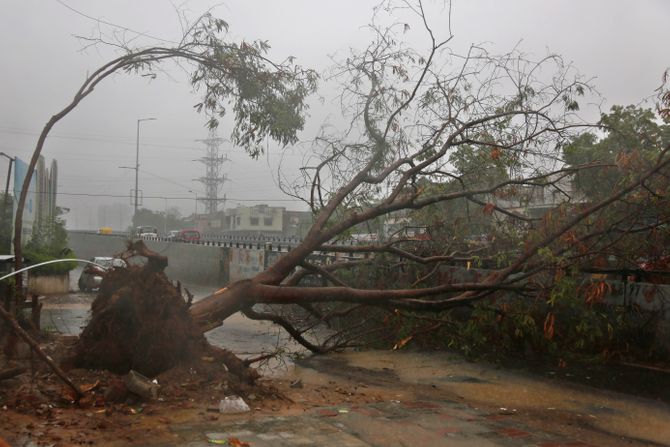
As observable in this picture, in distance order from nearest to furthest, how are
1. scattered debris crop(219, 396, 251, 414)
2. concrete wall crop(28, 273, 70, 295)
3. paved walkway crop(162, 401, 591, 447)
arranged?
1. paved walkway crop(162, 401, 591, 447)
2. scattered debris crop(219, 396, 251, 414)
3. concrete wall crop(28, 273, 70, 295)

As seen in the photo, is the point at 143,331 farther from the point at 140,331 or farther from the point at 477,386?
the point at 477,386

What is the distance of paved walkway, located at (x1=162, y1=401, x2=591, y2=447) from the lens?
17.5 ft

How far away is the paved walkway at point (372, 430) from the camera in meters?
5.32

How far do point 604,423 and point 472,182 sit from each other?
4.47m

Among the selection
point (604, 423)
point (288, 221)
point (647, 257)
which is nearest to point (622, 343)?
point (647, 257)

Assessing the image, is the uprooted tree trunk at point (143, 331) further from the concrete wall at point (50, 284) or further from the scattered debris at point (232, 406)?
the concrete wall at point (50, 284)

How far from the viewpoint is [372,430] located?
579cm

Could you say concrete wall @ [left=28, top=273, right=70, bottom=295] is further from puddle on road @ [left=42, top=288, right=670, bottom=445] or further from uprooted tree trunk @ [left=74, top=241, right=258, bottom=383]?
uprooted tree trunk @ [left=74, top=241, right=258, bottom=383]

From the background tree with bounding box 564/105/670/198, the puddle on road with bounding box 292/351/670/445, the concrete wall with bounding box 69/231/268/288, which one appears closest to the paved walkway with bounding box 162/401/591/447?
the puddle on road with bounding box 292/351/670/445

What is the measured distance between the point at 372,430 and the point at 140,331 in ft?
8.93

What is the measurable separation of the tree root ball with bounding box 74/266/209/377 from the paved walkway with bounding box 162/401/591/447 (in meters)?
1.49

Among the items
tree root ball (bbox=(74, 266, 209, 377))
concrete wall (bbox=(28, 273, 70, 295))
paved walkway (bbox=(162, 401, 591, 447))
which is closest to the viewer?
paved walkway (bbox=(162, 401, 591, 447))

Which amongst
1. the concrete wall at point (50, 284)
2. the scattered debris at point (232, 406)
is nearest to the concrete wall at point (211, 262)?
the concrete wall at point (50, 284)

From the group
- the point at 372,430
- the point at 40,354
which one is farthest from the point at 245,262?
the point at 372,430
